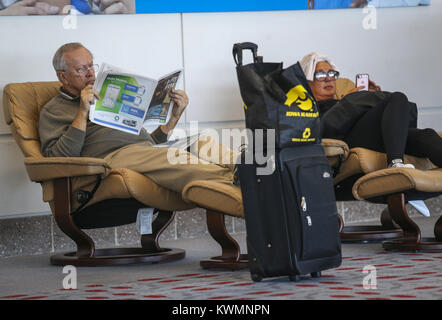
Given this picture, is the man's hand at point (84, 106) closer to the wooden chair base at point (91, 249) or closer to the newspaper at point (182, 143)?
the wooden chair base at point (91, 249)

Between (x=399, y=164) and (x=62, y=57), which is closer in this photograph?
(x=399, y=164)

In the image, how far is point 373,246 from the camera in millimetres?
4270

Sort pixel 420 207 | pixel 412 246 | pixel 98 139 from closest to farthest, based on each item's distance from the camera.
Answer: pixel 412 246
pixel 420 207
pixel 98 139

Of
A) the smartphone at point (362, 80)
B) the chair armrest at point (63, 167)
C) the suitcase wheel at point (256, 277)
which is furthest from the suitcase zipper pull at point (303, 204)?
the smartphone at point (362, 80)

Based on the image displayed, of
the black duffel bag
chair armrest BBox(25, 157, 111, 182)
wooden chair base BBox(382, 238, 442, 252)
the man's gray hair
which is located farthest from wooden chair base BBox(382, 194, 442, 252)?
the man's gray hair

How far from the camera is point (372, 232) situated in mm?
4547

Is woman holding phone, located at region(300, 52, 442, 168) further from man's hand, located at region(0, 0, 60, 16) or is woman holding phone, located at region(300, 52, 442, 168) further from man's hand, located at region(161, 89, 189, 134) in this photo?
man's hand, located at region(0, 0, 60, 16)

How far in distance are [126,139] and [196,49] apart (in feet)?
3.86

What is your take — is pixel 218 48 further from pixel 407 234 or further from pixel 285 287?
pixel 285 287

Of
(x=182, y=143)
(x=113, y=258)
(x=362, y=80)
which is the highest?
(x=362, y=80)

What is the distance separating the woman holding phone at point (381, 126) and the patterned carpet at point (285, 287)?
76 centimetres

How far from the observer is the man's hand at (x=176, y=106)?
4.16m

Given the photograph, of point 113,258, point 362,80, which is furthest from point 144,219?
point 362,80

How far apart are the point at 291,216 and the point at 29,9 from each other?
239 centimetres
